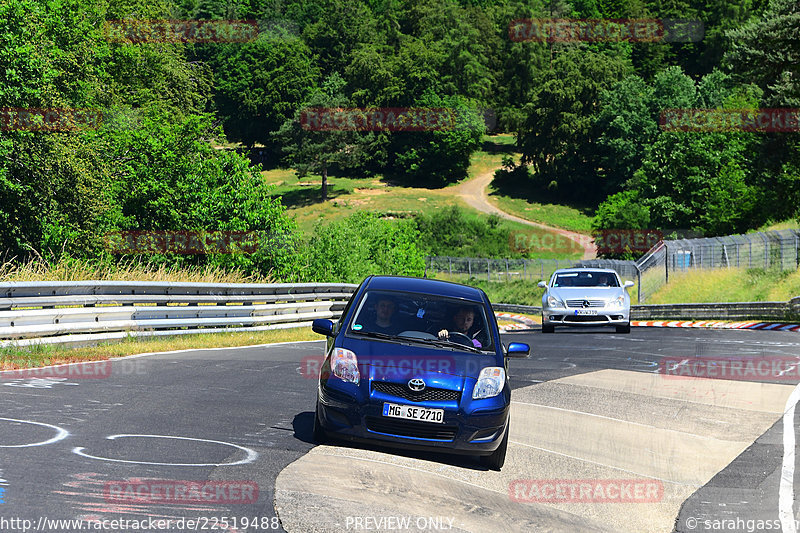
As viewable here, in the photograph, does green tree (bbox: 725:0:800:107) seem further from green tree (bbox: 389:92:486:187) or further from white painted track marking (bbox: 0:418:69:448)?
green tree (bbox: 389:92:486:187)

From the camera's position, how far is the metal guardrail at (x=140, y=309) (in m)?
13.7

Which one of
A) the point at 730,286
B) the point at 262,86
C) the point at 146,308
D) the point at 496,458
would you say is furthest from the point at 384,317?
the point at 262,86

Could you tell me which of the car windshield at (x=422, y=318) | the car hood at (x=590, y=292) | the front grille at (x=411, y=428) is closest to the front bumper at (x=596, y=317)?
the car hood at (x=590, y=292)

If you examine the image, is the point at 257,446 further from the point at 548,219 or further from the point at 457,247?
the point at 548,219

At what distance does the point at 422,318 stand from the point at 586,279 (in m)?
15.5

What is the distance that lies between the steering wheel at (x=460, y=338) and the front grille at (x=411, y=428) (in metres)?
1.11

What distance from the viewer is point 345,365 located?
805 cm

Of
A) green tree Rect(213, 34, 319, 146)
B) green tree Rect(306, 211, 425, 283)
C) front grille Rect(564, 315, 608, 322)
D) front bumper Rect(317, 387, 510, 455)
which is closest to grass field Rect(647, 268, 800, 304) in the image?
green tree Rect(306, 211, 425, 283)

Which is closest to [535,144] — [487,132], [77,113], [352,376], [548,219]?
[548,219]

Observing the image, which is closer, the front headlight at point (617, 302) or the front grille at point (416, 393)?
the front grille at point (416, 393)

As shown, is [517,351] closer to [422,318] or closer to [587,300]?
[422,318]

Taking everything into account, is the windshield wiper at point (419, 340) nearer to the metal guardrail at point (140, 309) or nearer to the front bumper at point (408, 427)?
the front bumper at point (408, 427)

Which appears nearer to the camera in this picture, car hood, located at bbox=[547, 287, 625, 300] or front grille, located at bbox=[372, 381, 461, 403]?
front grille, located at bbox=[372, 381, 461, 403]

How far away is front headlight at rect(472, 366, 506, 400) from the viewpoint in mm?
8008
